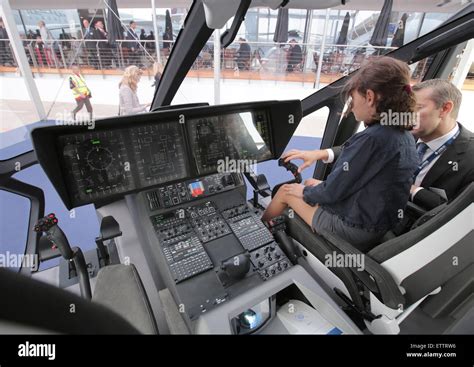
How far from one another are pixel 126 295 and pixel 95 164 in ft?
2.36

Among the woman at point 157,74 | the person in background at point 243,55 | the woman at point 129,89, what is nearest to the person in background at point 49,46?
the woman at point 129,89

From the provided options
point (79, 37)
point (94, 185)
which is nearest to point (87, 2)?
point (79, 37)

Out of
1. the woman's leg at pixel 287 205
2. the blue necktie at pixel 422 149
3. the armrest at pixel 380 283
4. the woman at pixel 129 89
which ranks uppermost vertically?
the woman at pixel 129 89

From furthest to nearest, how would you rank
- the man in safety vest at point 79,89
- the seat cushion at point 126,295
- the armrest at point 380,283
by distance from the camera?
1. the man in safety vest at point 79,89
2. the armrest at point 380,283
3. the seat cushion at point 126,295

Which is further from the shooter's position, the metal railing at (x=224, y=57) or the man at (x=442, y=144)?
the metal railing at (x=224, y=57)

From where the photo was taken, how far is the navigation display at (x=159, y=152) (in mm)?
1346

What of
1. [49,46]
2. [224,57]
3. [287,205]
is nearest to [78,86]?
[49,46]

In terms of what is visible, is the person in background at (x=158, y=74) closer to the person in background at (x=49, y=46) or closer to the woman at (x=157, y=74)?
the woman at (x=157, y=74)

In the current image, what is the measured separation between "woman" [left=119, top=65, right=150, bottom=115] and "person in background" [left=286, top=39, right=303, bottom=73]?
2489 mm

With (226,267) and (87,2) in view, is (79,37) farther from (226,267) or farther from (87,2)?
(226,267)

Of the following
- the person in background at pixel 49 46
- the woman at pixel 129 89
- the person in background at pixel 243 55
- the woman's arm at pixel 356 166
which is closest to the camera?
the woman's arm at pixel 356 166
